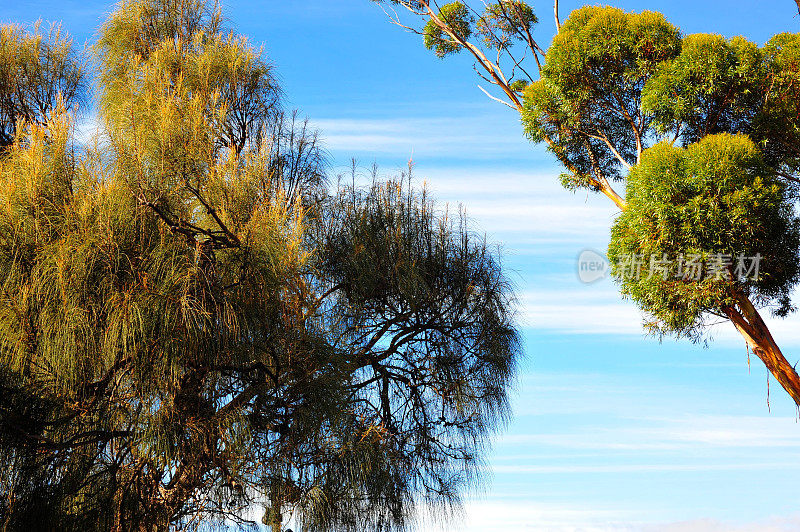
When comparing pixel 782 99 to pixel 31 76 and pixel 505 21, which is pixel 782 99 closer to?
pixel 505 21

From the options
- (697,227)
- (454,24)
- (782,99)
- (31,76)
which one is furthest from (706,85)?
(31,76)

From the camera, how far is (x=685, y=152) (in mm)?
4898

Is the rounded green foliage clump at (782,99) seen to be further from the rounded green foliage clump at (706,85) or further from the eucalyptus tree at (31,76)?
the eucalyptus tree at (31,76)

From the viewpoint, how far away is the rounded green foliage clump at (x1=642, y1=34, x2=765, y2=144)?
5281 millimetres

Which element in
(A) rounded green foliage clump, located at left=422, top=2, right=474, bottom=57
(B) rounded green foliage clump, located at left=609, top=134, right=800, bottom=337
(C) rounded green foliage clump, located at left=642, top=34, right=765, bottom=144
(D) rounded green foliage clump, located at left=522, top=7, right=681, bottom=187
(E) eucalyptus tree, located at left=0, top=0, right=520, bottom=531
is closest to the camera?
(E) eucalyptus tree, located at left=0, top=0, right=520, bottom=531

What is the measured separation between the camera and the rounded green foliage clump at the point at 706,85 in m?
5.28

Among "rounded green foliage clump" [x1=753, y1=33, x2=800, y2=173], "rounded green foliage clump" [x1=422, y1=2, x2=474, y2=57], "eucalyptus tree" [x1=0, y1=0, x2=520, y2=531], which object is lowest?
"eucalyptus tree" [x1=0, y1=0, x2=520, y2=531]

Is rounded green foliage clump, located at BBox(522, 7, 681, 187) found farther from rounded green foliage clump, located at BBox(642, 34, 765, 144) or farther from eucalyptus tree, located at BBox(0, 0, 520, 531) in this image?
eucalyptus tree, located at BBox(0, 0, 520, 531)

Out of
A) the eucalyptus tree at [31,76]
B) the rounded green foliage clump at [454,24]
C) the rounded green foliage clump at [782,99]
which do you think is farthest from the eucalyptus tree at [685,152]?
the eucalyptus tree at [31,76]

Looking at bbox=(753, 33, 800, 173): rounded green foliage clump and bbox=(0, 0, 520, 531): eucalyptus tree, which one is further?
bbox=(753, 33, 800, 173): rounded green foliage clump

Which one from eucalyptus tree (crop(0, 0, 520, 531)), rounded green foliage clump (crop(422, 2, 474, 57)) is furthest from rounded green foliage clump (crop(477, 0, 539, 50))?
eucalyptus tree (crop(0, 0, 520, 531))

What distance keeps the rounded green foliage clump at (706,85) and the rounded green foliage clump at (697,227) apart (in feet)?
1.74

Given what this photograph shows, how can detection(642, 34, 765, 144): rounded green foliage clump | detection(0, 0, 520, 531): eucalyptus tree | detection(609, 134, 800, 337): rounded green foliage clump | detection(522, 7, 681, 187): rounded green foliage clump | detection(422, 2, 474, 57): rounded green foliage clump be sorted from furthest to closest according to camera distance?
detection(422, 2, 474, 57): rounded green foliage clump → detection(522, 7, 681, 187): rounded green foliage clump → detection(642, 34, 765, 144): rounded green foliage clump → detection(609, 134, 800, 337): rounded green foliage clump → detection(0, 0, 520, 531): eucalyptus tree

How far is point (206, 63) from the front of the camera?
6539mm
